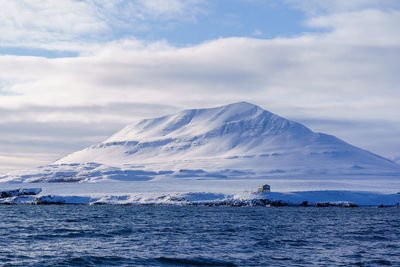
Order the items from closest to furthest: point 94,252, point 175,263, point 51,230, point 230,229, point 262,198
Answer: point 175,263 < point 94,252 < point 51,230 < point 230,229 < point 262,198

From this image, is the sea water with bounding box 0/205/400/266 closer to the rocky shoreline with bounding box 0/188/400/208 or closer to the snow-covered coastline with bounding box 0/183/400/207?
the rocky shoreline with bounding box 0/188/400/208

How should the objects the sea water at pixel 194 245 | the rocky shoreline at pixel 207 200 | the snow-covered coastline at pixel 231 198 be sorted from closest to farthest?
the sea water at pixel 194 245 < the rocky shoreline at pixel 207 200 < the snow-covered coastline at pixel 231 198

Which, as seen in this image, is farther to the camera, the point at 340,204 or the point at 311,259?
the point at 340,204

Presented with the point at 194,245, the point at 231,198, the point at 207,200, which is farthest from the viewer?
the point at 207,200

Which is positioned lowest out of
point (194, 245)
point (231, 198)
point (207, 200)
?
point (207, 200)

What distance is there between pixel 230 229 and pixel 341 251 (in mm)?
22554

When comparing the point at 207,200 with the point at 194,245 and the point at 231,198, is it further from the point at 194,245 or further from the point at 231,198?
the point at 194,245

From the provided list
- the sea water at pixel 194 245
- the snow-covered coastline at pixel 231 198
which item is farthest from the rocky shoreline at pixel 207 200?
the sea water at pixel 194 245

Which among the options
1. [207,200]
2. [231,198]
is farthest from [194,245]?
[207,200]

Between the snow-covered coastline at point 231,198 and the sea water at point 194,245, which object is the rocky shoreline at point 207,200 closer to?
the snow-covered coastline at point 231,198

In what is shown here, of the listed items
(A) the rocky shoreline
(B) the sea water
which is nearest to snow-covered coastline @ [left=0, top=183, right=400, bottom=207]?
(A) the rocky shoreline

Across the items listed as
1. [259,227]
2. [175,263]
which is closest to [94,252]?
[175,263]

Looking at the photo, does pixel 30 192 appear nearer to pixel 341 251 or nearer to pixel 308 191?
pixel 308 191

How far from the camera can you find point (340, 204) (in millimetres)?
160625
